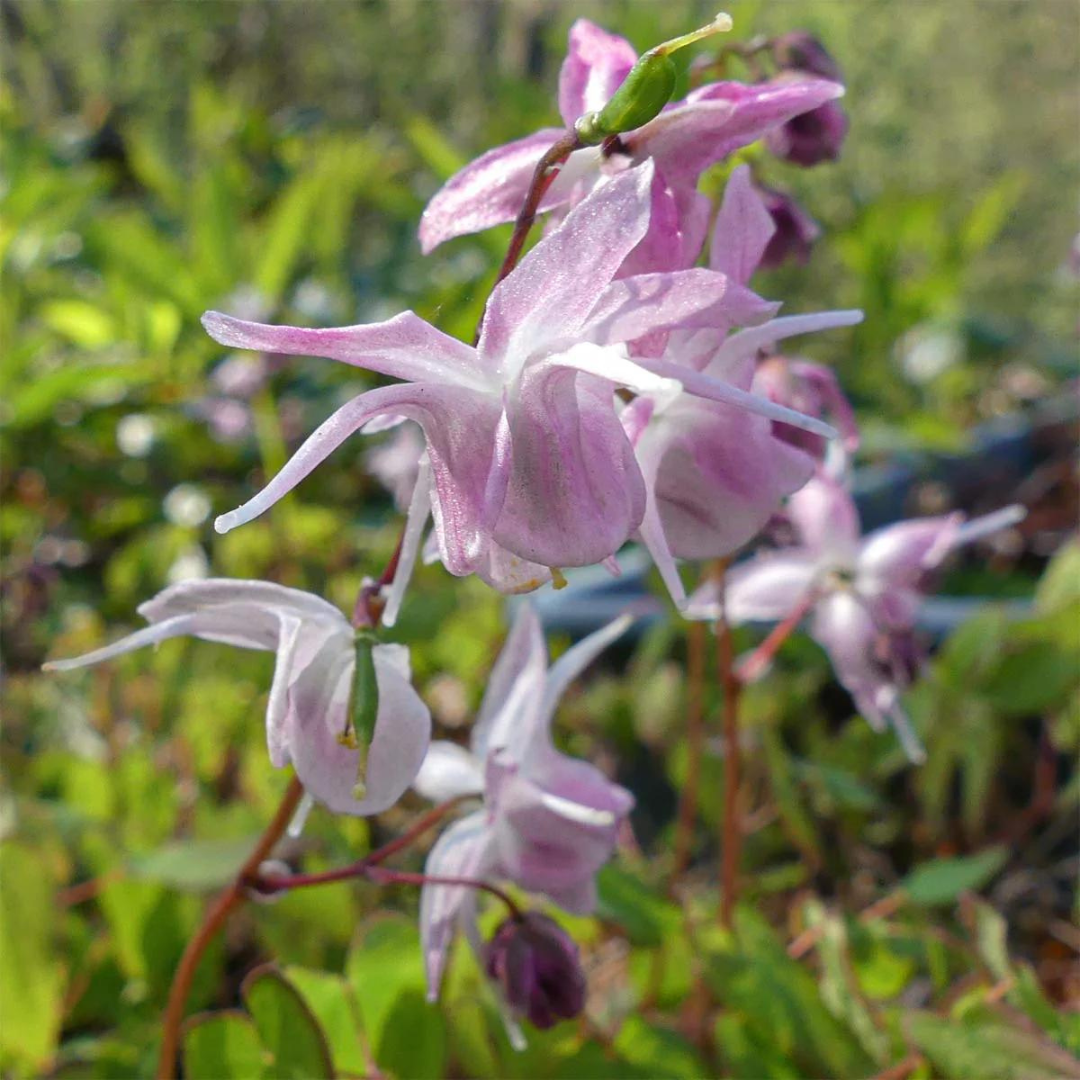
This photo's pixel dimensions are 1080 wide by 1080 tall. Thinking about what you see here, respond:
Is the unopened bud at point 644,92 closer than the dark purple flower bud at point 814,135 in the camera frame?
Yes

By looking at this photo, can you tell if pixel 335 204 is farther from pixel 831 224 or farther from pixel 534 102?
pixel 831 224

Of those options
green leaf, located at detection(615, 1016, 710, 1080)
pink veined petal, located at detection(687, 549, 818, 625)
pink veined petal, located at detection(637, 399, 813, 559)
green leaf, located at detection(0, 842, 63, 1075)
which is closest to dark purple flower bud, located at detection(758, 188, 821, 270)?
pink veined petal, located at detection(637, 399, 813, 559)

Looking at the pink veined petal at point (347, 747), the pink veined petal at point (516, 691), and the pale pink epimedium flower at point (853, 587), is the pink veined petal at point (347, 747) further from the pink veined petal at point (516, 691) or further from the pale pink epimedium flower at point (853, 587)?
the pale pink epimedium flower at point (853, 587)

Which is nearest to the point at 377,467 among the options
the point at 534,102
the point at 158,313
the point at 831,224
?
the point at 158,313

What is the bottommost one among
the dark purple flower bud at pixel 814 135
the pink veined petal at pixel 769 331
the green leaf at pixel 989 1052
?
the green leaf at pixel 989 1052

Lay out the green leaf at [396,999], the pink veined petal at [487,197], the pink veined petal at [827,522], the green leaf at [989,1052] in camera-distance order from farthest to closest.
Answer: the pink veined petal at [827,522]
the green leaf at [396,999]
the green leaf at [989,1052]
the pink veined petal at [487,197]

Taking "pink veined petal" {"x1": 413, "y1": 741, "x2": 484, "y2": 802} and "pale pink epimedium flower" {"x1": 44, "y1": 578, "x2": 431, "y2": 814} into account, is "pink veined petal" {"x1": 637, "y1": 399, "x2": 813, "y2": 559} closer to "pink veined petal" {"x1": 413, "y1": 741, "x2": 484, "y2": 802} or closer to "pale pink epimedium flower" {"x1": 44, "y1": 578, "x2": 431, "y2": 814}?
"pale pink epimedium flower" {"x1": 44, "y1": 578, "x2": 431, "y2": 814}

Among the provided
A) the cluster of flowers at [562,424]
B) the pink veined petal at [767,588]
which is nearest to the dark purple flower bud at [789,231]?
the cluster of flowers at [562,424]
